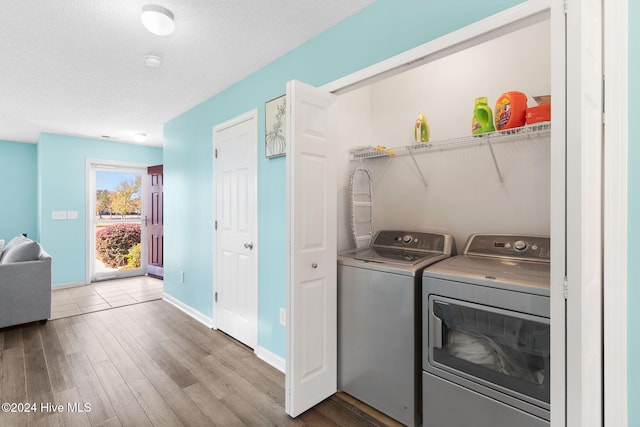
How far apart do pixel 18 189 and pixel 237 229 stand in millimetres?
5171

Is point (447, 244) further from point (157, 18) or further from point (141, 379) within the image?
point (141, 379)

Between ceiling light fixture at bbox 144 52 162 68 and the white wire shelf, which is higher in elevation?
ceiling light fixture at bbox 144 52 162 68

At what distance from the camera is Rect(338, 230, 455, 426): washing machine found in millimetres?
1771

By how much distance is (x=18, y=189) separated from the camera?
5.57 metres

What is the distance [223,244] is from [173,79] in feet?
5.43

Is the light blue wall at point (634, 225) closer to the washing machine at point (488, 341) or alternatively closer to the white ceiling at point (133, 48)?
the washing machine at point (488, 341)

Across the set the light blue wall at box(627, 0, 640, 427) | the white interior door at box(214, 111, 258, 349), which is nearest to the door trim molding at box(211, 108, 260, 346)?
the white interior door at box(214, 111, 258, 349)

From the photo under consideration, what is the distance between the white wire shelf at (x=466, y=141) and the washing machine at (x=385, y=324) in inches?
25.4

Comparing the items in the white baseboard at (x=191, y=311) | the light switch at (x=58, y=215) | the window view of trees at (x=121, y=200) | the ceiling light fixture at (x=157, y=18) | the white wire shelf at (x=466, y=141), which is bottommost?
the white baseboard at (x=191, y=311)

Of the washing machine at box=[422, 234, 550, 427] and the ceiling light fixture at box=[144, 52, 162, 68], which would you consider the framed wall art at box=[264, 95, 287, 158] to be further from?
the washing machine at box=[422, 234, 550, 427]

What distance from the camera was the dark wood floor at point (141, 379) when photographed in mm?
1931

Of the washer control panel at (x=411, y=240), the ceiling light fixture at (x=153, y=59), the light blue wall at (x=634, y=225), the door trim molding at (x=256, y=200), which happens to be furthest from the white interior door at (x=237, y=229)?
the light blue wall at (x=634, y=225)

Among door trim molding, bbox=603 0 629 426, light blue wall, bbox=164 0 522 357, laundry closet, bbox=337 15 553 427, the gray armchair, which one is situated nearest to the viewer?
door trim molding, bbox=603 0 629 426

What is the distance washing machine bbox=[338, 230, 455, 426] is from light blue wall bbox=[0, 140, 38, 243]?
6.37 m
